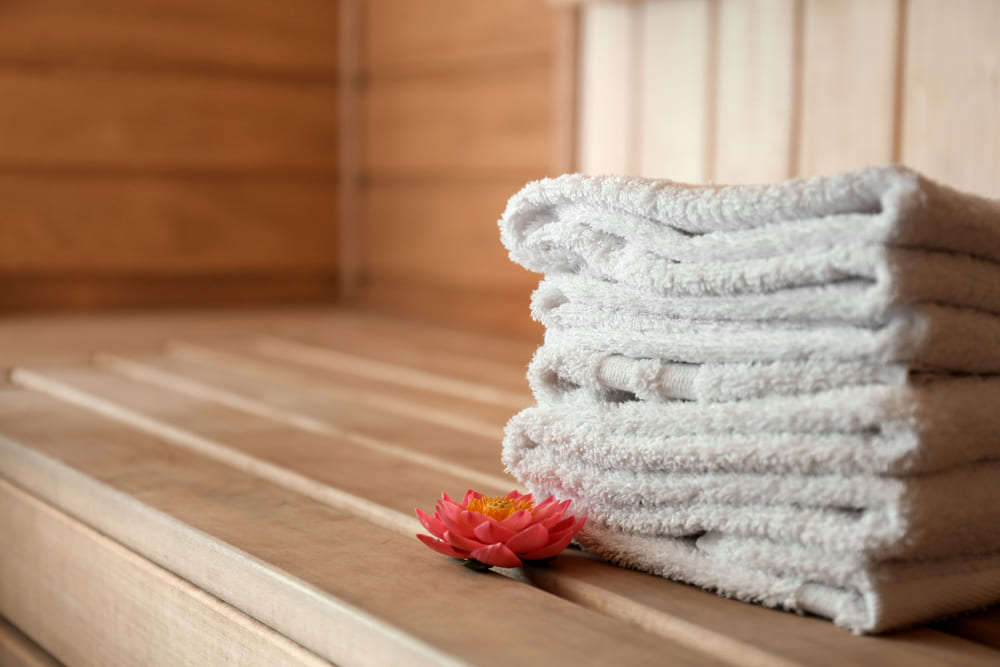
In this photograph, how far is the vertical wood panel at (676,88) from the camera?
170 cm

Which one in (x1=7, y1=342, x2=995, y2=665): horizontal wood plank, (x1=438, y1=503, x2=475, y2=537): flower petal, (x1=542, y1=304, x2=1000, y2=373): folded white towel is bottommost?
(x1=7, y1=342, x2=995, y2=665): horizontal wood plank

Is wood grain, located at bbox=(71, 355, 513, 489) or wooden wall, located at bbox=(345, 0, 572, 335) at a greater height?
wooden wall, located at bbox=(345, 0, 572, 335)

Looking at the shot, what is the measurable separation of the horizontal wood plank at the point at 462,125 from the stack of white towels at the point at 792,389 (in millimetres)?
1405

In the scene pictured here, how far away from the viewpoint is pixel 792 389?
0.58 meters

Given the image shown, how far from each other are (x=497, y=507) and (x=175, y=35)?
196 centimetres

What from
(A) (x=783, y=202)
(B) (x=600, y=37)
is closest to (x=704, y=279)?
(A) (x=783, y=202)

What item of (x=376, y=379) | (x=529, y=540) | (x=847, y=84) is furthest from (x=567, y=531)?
(x=847, y=84)

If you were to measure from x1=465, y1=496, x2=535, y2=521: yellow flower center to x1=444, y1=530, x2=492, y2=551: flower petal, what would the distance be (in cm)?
2

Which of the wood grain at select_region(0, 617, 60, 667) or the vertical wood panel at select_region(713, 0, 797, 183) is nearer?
the wood grain at select_region(0, 617, 60, 667)

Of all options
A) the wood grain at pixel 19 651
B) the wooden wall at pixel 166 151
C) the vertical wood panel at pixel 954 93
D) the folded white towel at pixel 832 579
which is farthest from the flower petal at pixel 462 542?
the wooden wall at pixel 166 151

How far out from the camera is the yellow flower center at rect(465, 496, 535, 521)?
2.18 feet

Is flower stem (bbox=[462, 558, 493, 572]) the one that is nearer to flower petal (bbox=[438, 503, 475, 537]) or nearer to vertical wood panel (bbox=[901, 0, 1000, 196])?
flower petal (bbox=[438, 503, 475, 537])

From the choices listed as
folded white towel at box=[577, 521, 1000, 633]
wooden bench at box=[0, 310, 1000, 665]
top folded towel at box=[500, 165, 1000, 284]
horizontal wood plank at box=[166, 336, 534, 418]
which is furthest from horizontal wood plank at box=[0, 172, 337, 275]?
folded white towel at box=[577, 521, 1000, 633]

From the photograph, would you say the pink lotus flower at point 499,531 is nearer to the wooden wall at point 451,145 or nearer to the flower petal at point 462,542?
the flower petal at point 462,542
